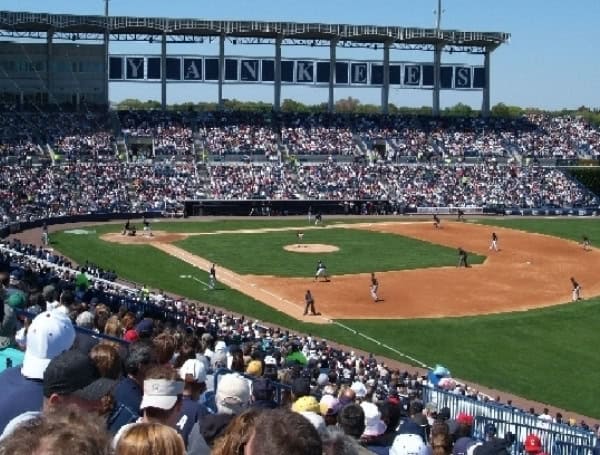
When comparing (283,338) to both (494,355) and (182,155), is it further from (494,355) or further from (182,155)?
(182,155)

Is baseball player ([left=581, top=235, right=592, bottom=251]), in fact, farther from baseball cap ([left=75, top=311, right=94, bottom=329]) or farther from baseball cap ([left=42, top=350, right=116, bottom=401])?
baseball cap ([left=42, top=350, right=116, bottom=401])

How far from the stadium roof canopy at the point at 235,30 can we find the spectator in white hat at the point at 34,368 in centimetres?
6872

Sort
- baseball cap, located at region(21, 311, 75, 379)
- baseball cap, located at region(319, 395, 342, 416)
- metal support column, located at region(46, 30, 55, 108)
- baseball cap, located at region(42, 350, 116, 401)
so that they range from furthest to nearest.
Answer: metal support column, located at region(46, 30, 55, 108) → baseball cap, located at region(319, 395, 342, 416) → baseball cap, located at region(21, 311, 75, 379) → baseball cap, located at region(42, 350, 116, 401)

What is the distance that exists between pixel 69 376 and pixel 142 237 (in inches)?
1953

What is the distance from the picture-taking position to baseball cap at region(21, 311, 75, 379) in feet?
20.7

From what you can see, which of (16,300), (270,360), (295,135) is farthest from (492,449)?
(295,135)

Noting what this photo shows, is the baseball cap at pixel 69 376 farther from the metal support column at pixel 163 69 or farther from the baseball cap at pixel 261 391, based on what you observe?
the metal support column at pixel 163 69

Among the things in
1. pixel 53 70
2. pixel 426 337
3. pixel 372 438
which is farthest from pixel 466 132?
pixel 372 438

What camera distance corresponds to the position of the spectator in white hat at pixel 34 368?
5938 millimetres

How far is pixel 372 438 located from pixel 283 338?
1725 cm

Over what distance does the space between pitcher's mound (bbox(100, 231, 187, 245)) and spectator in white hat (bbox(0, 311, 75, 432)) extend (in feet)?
151

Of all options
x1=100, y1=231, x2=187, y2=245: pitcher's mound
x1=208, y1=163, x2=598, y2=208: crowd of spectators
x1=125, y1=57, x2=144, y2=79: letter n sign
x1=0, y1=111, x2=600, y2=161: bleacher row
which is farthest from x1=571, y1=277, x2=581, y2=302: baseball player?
x1=125, y1=57, x2=144, y2=79: letter n sign

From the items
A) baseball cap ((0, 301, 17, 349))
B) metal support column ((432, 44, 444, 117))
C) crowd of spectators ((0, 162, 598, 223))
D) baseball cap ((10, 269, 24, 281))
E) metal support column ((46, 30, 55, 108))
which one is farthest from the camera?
metal support column ((432, 44, 444, 117))

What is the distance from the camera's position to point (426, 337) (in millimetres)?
30938
